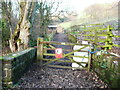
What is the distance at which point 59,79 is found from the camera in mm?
4250

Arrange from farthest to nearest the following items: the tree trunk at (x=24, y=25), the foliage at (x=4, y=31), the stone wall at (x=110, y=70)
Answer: the foliage at (x=4, y=31) < the tree trunk at (x=24, y=25) < the stone wall at (x=110, y=70)

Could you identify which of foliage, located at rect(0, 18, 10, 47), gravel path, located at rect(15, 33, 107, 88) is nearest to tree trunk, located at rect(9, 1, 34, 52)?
gravel path, located at rect(15, 33, 107, 88)

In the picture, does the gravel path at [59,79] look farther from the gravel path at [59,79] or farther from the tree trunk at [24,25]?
the tree trunk at [24,25]

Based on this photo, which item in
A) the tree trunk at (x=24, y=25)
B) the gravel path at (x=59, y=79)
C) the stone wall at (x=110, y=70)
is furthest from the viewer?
the tree trunk at (x=24, y=25)

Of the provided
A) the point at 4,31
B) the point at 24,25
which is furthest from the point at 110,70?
the point at 4,31

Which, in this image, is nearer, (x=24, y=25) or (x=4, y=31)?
(x=24, y=25)

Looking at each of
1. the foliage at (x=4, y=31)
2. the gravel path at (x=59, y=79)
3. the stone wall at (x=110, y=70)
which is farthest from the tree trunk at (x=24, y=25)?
the foliage at (x=4, y=31)

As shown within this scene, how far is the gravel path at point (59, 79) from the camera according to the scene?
147 inches

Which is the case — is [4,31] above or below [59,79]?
above

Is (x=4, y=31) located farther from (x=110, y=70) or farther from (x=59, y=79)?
(x=110, y=70)

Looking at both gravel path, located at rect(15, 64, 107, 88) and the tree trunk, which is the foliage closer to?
the tree trunk

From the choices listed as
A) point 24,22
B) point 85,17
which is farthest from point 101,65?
point 85,17

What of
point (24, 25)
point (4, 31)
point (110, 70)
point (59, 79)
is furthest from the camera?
point (4, 31)

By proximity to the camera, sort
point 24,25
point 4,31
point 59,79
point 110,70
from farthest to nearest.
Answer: point 4,31 < point 24,25 < point 59,79 < point 110,70
